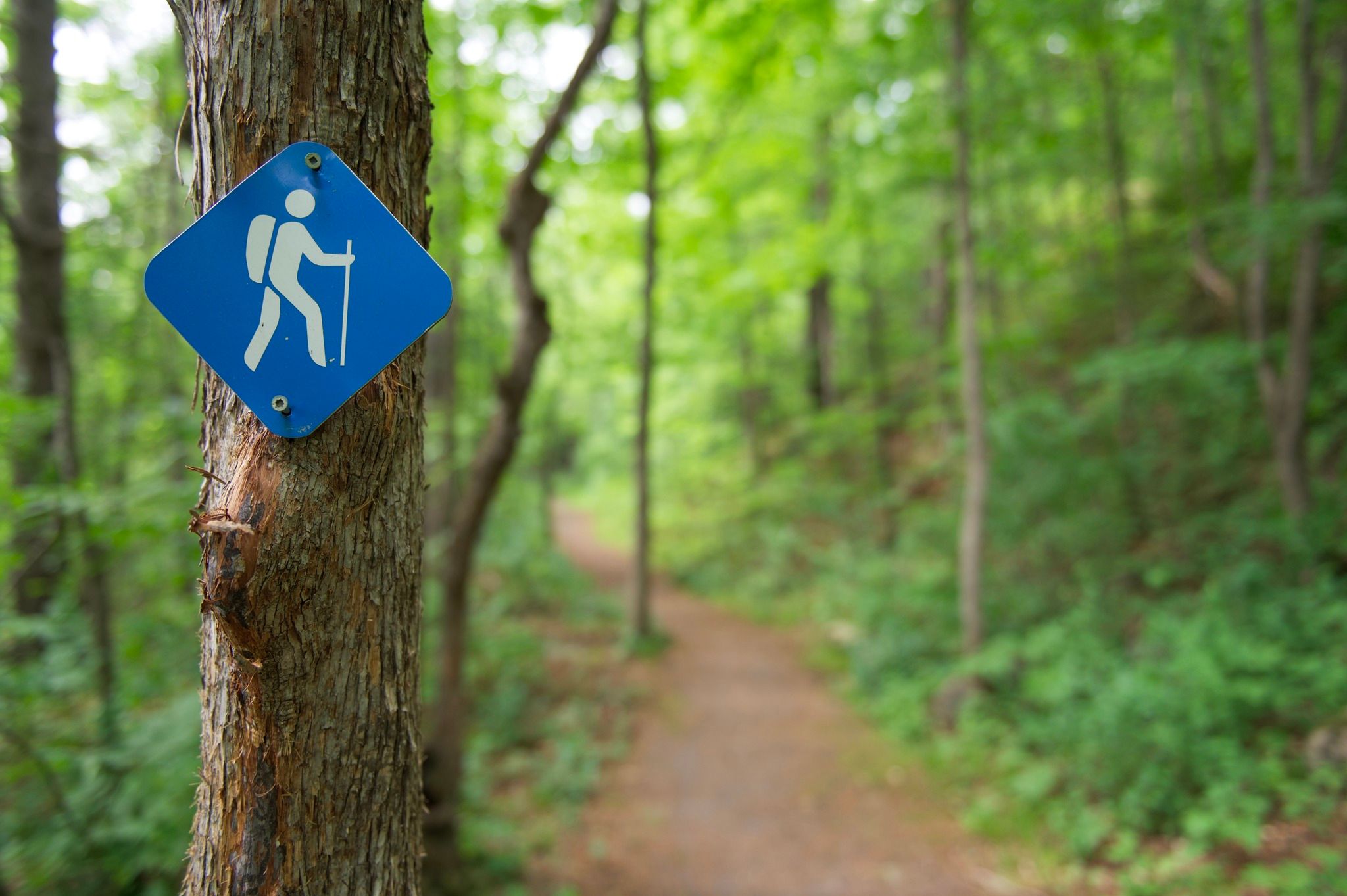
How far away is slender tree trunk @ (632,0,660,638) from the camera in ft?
26.2

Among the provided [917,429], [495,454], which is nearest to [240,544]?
[495,454]

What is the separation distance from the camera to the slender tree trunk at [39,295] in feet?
11.4

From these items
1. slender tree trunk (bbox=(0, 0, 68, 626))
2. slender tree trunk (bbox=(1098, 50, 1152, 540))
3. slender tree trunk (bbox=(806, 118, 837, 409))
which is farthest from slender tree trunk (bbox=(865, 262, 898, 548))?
slender tree trunk (bbox=(0, 0, 68, 626))

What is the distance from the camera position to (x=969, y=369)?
22.3 ft

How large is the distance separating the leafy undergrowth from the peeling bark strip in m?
3.85

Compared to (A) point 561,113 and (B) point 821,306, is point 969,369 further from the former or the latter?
(B) point 821,306

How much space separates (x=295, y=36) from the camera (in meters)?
1.15

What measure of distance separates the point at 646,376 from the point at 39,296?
20.8 feet

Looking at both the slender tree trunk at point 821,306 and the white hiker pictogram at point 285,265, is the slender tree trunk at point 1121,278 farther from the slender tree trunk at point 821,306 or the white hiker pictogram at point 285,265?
the white hiker pictogram at point 285,265

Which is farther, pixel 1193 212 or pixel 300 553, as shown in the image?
pixel 1193 212

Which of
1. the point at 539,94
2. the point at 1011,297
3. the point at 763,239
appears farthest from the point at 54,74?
the point at 1011,297

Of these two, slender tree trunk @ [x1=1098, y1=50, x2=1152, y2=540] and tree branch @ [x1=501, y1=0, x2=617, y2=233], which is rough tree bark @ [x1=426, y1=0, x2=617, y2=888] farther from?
slender tree trunk @ [x1=1098, y1=50, x2=1152, y2=540]

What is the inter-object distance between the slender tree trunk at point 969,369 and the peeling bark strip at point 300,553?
6548 mm

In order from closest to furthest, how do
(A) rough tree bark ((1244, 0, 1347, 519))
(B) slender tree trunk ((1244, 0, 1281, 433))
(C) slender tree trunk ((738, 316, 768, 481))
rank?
(A) rough tree bark ((1244, 0, 1347, 519)) → (B) slender tree trunk ((1244, 0, 1281, 433)) → (C) slender tree trunk ((738, 316, 768, 481))
